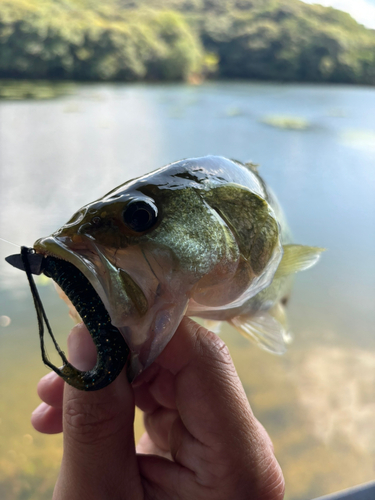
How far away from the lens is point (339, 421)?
4.81 feet

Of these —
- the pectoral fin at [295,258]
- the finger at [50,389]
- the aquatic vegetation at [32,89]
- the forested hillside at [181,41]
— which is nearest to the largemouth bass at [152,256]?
the pectoral fin at [295,258]

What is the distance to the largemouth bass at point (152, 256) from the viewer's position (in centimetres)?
37

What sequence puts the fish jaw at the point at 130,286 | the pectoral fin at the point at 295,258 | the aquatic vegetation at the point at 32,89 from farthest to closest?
the aquatic vegetation at the point at 32,89 < the pectoral fin at the point at 295,258 < the fish jaw at the point at 130,286

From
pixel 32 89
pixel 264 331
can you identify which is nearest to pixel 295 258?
pixel 264 331

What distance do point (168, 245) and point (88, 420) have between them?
27 cm

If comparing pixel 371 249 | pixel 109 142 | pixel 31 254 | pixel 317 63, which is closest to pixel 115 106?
pixel 109 142

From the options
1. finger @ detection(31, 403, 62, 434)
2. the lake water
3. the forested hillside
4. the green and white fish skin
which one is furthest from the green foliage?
the green and white fish skin

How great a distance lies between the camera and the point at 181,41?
24.1ft

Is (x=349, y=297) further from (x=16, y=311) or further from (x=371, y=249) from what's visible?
(x=16, y=311)

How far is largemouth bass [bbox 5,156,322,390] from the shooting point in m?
0.37

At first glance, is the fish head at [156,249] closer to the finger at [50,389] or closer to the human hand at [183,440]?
the human hand at [183,440]

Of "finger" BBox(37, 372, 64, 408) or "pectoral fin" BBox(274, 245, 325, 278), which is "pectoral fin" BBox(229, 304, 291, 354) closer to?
"pectoral fin" BBox(274, 245, 325, 278)

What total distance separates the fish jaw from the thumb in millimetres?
109

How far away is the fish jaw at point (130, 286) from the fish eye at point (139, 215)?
0.02 meters
